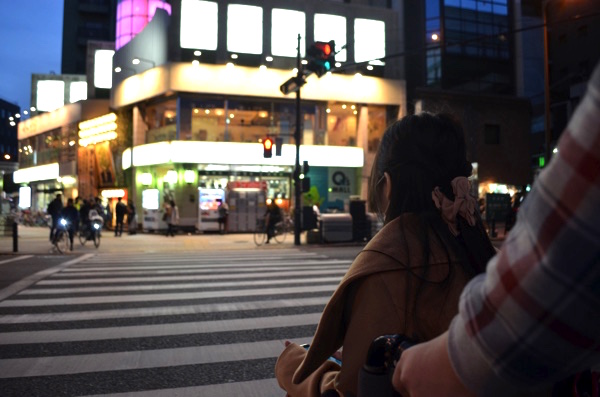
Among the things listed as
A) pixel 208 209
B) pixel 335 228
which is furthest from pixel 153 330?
pixel 208 209

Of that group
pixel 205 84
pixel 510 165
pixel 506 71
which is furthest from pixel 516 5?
pixel 205 84

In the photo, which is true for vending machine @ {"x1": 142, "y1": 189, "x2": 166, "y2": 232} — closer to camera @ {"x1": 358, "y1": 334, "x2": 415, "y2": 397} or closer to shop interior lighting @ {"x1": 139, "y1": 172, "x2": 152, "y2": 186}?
shop interior lighting @ {"x1": 139, "y1": 172, "x2": 152, "y2": 186}

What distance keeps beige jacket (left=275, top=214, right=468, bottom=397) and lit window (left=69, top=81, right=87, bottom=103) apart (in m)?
55.2

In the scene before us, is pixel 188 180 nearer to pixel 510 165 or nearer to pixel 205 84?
pixel 205 84

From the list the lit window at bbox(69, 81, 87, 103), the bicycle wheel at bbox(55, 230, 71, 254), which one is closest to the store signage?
the bicycle wheel at bbox(55, 230, 71, 254)

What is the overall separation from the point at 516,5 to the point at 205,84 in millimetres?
27909

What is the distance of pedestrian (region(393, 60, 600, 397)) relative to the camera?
709 mm

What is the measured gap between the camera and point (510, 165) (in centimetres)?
3509

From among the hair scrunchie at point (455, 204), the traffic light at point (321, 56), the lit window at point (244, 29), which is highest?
the lit window at point (244, 29)

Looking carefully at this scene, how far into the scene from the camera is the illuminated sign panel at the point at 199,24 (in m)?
28.7

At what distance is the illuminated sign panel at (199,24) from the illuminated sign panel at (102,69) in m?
13.0

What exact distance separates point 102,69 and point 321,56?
29.8 meters

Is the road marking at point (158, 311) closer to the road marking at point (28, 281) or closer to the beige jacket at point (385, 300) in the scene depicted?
the road marking at point (28, 281)

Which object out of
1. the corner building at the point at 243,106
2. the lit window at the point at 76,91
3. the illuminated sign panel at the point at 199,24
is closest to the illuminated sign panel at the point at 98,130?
the corner building at the point at 243,106
